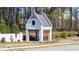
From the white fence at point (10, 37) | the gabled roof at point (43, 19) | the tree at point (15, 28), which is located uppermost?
the gabled roof at point (43, 19)

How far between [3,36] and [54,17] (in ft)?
1.82

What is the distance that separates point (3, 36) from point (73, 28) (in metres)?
0.72

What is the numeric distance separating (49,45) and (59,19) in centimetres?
29

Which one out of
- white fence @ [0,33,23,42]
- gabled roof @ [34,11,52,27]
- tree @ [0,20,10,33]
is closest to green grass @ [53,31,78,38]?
gabled roof @ [34,11,52,27]

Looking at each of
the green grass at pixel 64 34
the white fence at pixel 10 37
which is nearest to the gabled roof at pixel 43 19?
the green grass at pixel 64 34

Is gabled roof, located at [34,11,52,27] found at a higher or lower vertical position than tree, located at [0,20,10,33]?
higher

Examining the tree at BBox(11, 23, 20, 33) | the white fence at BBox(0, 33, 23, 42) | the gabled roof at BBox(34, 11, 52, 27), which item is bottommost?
the white fence at BBox(0, 33, 23, 42)

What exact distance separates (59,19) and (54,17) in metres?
0.06

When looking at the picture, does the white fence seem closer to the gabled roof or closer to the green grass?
the gabled roof

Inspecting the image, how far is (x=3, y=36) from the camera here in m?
13.8

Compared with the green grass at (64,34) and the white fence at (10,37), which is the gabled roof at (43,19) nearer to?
the green grass at (64,34)

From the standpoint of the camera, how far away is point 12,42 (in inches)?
545

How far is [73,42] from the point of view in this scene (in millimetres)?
13867

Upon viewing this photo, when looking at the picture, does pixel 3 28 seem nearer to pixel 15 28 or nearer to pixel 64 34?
pixel 15 28
